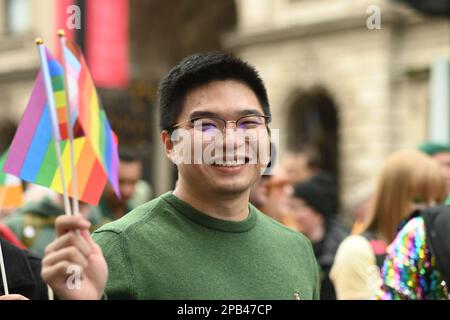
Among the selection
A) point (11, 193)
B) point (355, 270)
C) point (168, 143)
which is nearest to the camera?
point (168, 143)

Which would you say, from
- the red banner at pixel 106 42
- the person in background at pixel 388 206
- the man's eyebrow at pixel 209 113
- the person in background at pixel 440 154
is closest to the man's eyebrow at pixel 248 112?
the man's eyebrow at pixel 209 113

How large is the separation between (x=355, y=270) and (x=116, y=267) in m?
2.42

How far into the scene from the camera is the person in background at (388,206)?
4.55 meters

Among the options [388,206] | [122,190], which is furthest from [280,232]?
[122,190]

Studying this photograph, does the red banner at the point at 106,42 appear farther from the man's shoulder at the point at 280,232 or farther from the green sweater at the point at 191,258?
the green sweater at the point at 191,258

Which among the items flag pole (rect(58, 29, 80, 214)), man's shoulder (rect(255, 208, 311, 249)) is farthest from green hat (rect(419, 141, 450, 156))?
flag pole (rect(58, 29, 80, 214))

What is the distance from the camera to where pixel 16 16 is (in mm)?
26469

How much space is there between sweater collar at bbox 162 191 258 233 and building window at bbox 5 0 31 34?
2395 centimetres

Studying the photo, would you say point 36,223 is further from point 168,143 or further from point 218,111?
point 218,111

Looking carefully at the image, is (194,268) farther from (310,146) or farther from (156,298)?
(310,146)

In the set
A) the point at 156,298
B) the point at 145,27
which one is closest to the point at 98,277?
the point at 156,298

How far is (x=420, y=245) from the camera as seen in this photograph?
3.12m

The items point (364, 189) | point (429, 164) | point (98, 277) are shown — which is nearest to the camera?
point (98, 277)

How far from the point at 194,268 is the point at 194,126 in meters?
0.40
